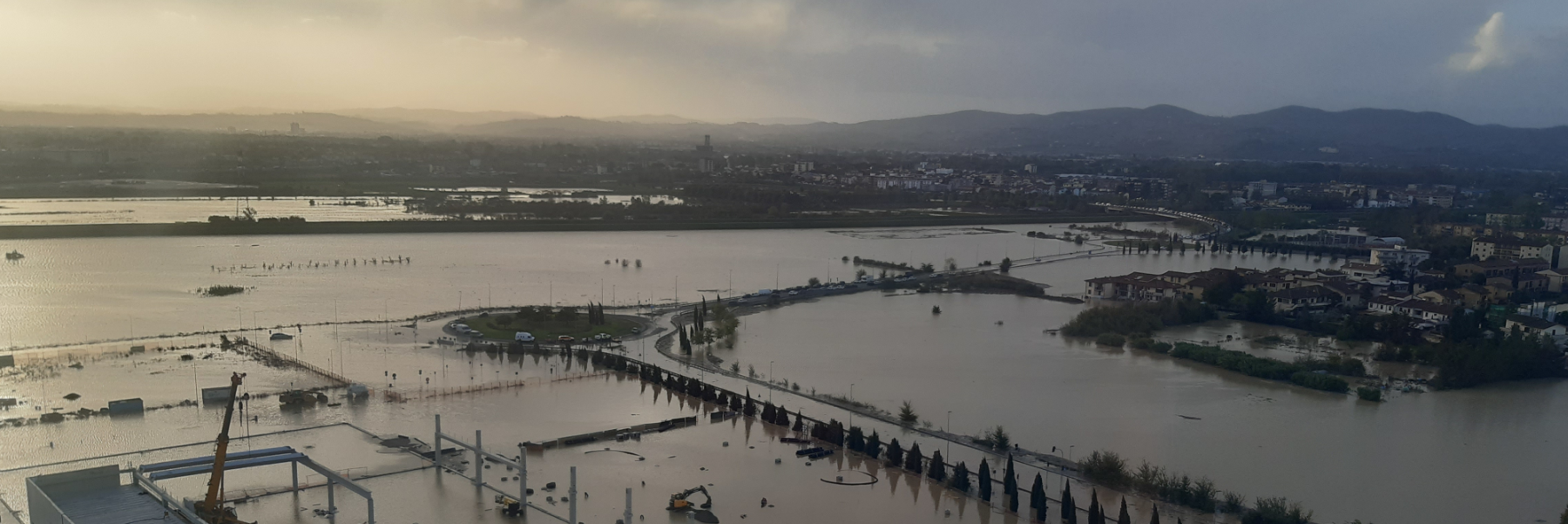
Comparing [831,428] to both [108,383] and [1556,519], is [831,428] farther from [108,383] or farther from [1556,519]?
[108,383]

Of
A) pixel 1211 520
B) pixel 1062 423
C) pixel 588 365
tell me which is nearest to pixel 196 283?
pixel 588 365

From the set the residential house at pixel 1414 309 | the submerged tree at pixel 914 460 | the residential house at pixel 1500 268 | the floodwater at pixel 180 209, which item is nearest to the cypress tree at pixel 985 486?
the submerged tree at pixel 914 460

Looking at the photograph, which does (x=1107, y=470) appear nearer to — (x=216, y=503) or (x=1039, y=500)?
(x=1039, y=500)

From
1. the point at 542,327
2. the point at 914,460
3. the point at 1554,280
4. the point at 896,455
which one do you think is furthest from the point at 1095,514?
the point at 1554,280

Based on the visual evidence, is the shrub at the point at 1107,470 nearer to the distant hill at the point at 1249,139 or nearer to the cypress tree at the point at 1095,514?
the cypress tree at the point at 1095,514

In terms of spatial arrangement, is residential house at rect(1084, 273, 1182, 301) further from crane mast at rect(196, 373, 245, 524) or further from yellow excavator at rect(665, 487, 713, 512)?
crane mast at rect(196, 373, 245, 524)

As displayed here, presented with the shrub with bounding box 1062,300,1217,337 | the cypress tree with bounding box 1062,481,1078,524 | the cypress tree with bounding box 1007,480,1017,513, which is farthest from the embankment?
the cypress tree with bounding box 1062,481,1078,524
